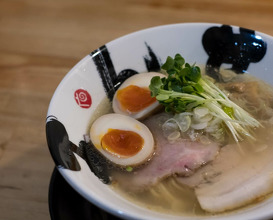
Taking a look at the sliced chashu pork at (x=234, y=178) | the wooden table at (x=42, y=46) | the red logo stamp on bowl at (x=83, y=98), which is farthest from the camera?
the wooden table at (x=42, y=46)

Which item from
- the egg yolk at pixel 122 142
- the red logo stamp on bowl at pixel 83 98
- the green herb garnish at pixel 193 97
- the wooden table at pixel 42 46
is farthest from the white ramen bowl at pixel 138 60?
the wooden table at pixel 42 46

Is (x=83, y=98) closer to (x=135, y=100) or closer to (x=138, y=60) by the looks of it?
(x=135, y=100)

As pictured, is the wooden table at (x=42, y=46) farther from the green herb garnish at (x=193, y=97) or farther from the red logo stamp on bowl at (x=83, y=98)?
the green herb garnish at (x=193, y=97)

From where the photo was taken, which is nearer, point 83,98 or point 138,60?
point 83,98

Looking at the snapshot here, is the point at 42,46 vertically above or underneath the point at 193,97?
underneath

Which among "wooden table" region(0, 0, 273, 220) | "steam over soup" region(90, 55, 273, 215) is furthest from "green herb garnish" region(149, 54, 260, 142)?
"wooden table" region(0, 0, 273, 220)

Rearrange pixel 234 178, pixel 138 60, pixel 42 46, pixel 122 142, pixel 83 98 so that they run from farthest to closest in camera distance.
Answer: pixel 42 46
pixel 138 60
pixel 83 98
pixel 122 142
pixel 234 178

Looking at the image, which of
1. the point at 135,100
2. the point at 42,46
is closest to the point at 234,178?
the point at 135,100

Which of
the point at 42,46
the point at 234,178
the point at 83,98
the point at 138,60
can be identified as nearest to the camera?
the point at 234,178
